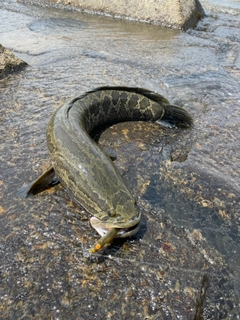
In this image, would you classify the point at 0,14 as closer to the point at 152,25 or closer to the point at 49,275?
the point at 152,25

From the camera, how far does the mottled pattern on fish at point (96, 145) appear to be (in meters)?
2.82

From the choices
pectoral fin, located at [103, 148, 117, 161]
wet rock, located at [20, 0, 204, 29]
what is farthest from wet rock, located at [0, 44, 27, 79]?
wet rock, located at [20, 0, 204, 29]

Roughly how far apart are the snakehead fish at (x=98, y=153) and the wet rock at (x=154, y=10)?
5772 millimetres

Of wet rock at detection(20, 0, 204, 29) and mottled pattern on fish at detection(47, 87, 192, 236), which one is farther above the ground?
wet rock at detection(20, 0, 204, 29)

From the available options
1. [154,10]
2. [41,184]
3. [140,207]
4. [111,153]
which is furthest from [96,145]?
[154,10]

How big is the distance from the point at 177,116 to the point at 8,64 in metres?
3.22

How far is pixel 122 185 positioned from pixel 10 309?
135 centimetres

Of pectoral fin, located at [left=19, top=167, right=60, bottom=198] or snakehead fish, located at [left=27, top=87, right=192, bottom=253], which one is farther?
pectoral fin, located at [left=19, top=167, right=60, bottom=198]

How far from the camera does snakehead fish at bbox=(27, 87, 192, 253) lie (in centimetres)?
275

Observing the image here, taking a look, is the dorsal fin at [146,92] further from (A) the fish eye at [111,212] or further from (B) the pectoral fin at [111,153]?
(A) the fish eye at [111,212]

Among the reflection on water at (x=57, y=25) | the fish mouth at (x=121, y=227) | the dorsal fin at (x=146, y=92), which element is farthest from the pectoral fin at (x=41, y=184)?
the reflection on water at (x=57, y=25)

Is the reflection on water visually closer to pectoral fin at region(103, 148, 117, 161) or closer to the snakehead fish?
the snakehead fish

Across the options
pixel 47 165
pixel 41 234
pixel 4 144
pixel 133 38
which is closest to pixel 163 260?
pixel 41 234

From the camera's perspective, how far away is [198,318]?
91.3 inches
